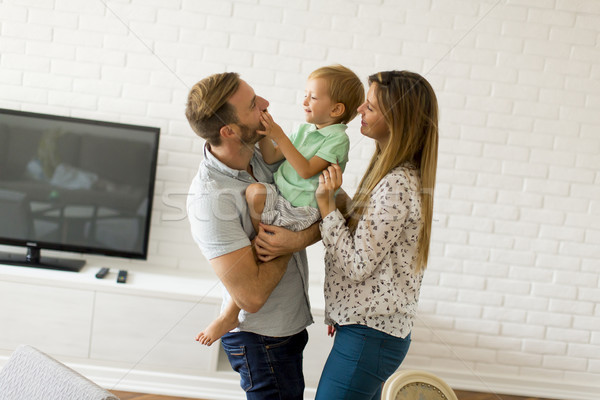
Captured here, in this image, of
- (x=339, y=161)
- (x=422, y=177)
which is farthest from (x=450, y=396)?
(x=339, y=161)

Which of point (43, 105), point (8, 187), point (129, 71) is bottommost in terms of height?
point (8, 187)

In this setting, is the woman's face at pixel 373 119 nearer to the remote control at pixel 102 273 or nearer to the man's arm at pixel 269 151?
the man's arm at pixel 269 151

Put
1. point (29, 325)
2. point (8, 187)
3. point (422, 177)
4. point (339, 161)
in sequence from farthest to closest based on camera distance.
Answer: point (8, 187) → point (29, 325) → point (339, 161) → point (422, 177)

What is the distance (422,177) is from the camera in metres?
1.58

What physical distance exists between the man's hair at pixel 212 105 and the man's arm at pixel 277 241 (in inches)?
11.4

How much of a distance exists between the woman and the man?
114 mm

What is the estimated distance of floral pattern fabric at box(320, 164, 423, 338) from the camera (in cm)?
151

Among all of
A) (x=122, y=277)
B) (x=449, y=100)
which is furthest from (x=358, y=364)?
(x=449, y=100)

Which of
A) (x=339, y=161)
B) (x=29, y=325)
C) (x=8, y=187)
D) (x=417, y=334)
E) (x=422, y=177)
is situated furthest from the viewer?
(x=417, y=334)

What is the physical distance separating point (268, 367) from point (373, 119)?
75 cm

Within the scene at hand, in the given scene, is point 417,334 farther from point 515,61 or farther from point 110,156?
point 110,156

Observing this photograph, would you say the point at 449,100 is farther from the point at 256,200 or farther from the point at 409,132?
the point at 256,200

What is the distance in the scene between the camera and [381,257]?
1521mm

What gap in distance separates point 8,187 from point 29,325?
2.37 ft
